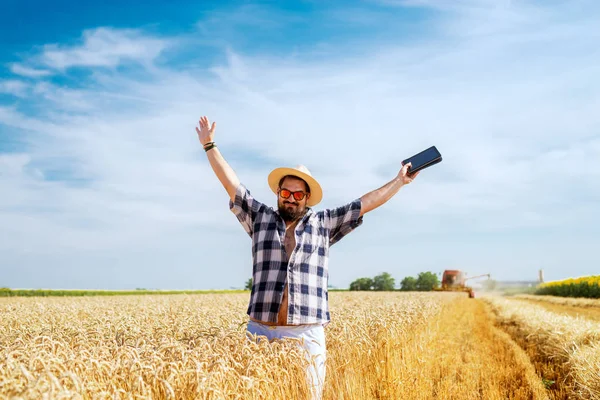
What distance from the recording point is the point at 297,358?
4562 mm

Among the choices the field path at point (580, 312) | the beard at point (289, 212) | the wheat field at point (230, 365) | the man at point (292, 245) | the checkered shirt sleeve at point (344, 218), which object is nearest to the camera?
the wheat field at point (230, 365)

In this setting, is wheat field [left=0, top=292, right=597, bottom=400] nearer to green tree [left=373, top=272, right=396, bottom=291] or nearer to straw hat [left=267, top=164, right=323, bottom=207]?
straw hat [left=267, top=164, right=323, bottom=207]

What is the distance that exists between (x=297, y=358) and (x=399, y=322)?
5714 millimetres

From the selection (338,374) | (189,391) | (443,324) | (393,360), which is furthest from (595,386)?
(443,324)

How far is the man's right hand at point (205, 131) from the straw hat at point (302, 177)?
2.44 ft

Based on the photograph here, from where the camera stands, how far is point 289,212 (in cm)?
518

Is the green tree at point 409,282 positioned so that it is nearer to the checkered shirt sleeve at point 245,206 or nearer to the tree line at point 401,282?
the tree line at point 401,282

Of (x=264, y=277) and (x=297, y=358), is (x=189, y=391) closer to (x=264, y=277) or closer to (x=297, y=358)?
(x=297, y=358)

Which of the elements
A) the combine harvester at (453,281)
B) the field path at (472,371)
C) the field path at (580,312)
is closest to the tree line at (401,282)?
the combine harvester at (453,281)

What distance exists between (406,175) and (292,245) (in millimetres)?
1486

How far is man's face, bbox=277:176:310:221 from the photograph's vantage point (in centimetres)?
519

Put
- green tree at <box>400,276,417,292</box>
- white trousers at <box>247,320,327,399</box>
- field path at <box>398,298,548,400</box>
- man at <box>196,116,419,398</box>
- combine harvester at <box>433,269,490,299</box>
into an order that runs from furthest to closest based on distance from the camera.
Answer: green tree at <box>400,276,417,292</box> → combine harvester at <box>433,269,490,299</box> → field path at <box>398,298,548,400</box> → man at <box>196,116,419,398</box> → white trousers at <box>247,320,327,399</box>

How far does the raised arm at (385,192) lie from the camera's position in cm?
540

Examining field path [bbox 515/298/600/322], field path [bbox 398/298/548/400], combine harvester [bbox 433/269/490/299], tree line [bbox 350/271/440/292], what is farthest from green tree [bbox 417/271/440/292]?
field path [bbox 398/298/548/400]
